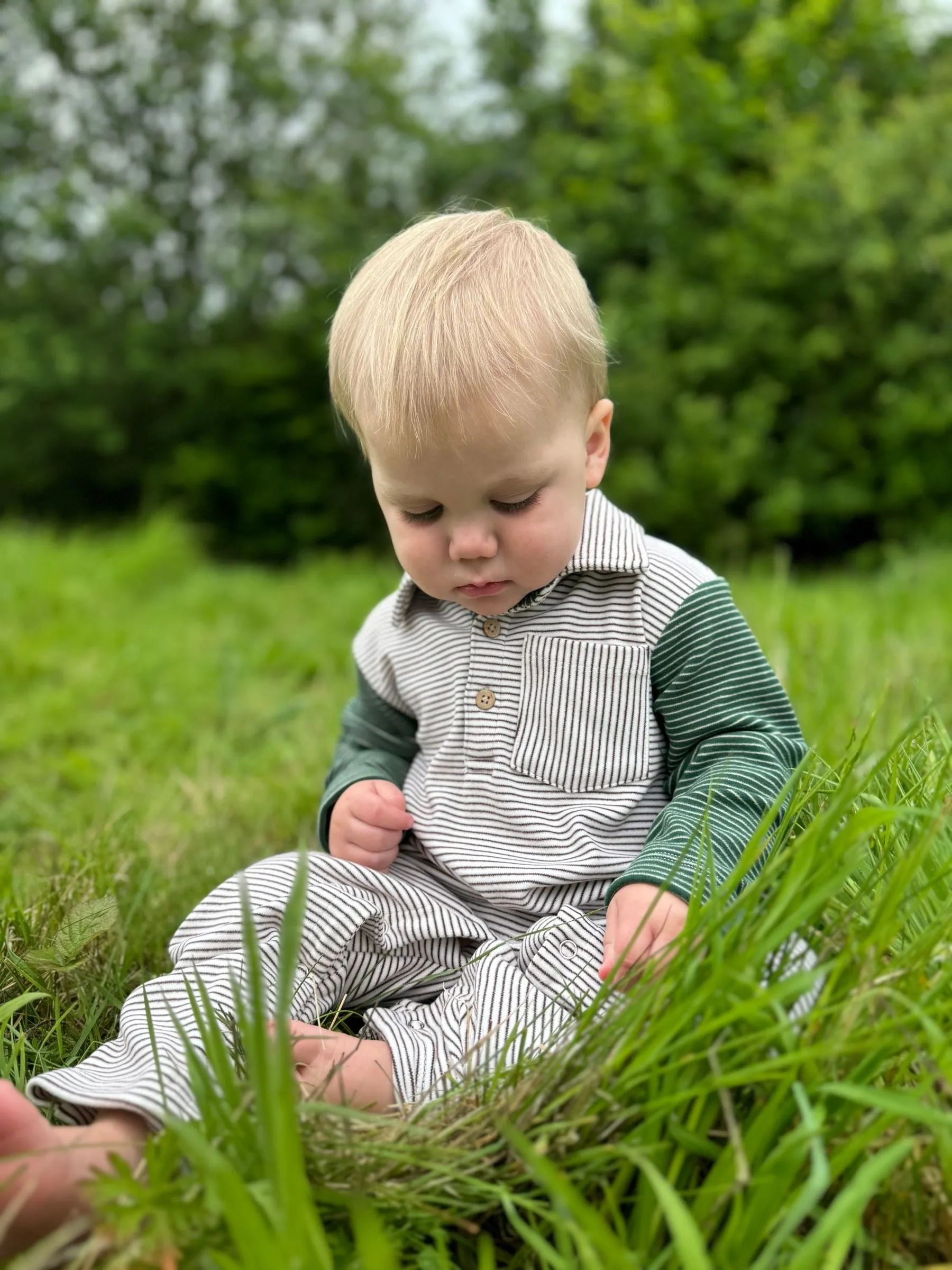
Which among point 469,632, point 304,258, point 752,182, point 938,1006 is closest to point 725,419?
point 752,182

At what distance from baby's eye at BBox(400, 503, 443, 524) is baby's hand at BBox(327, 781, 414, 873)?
1.37 feet

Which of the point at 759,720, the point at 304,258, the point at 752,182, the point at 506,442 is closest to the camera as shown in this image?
Answer: the point at 506,442

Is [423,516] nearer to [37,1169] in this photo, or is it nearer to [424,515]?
[424,515]

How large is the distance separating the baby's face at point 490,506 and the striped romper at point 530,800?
116 millimetres

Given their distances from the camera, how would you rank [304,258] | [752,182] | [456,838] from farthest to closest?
1. [304,258]
2. [752,182]
3. [456,838]

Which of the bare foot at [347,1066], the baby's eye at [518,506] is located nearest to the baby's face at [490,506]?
the baby's eye at [518,506]

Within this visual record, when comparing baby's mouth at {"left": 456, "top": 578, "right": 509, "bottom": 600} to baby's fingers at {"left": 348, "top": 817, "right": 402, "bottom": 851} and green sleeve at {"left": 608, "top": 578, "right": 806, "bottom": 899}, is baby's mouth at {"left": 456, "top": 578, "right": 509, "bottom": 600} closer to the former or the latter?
green sleeve at {"left": 608, "top": 578, "right": 806, "bottom": 899}

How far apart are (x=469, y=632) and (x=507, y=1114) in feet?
2.63

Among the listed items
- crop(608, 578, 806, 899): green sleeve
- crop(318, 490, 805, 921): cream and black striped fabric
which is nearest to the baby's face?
crop(318, 490, 805, 921): cream and black striped fabric

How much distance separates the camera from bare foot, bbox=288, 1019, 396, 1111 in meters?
1.31

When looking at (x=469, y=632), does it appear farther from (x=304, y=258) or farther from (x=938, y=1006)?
(x=304, y=258)

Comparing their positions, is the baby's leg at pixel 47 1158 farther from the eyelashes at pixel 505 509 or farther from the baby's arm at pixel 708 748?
the eyelashes at pixel 505 509

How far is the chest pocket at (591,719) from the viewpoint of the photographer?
1675 mm

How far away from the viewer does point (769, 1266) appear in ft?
3.10
